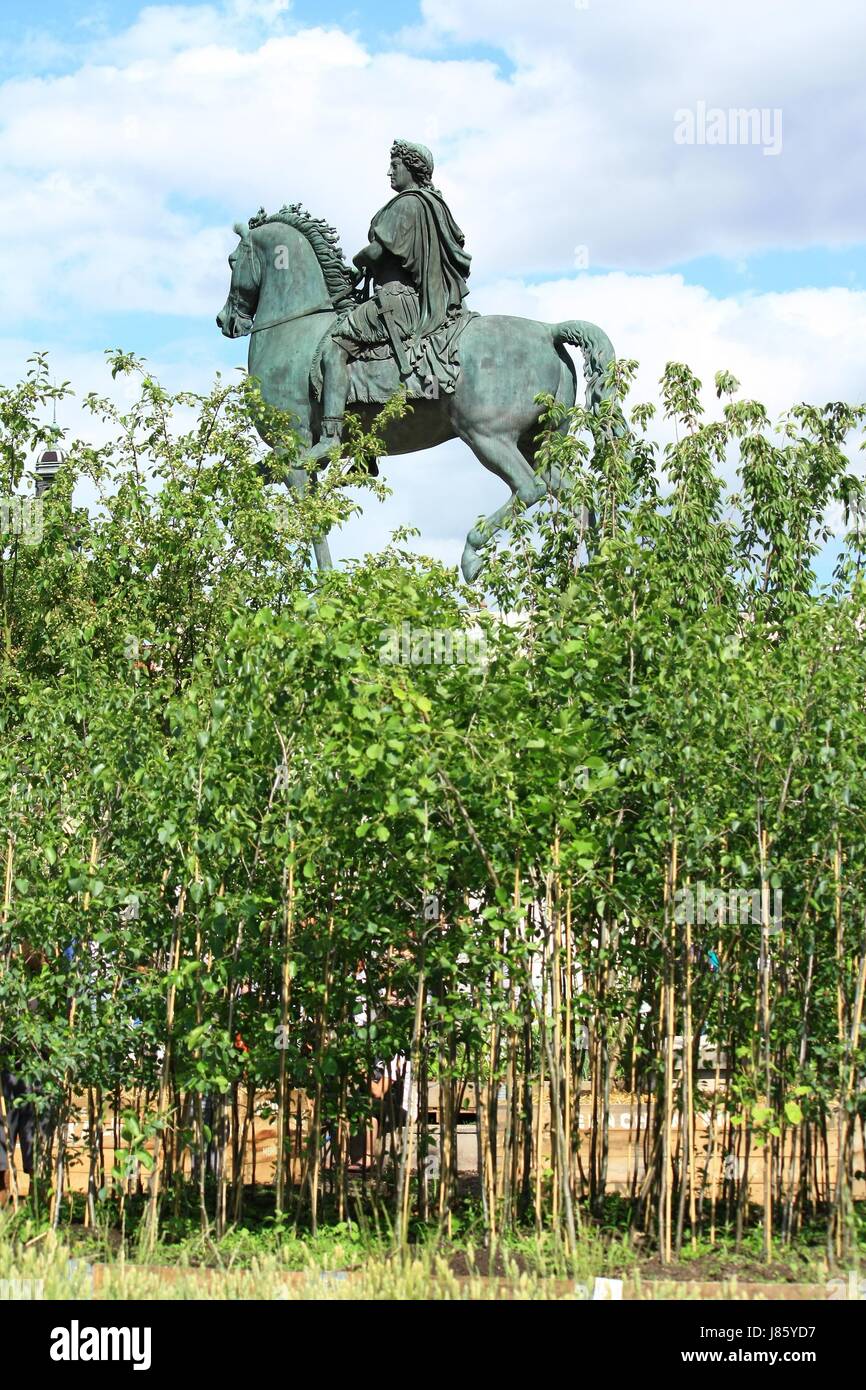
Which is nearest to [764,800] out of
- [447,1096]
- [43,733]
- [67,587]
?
[447,1096]

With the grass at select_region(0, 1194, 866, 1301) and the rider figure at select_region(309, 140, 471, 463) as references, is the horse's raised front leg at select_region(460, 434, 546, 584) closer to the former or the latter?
the rider figure at select_region(309, 140, 471, 463)

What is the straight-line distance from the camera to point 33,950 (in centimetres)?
863

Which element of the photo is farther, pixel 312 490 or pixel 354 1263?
pixel 312 490

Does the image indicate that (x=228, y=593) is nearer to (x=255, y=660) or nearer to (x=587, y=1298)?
(x=255, y=660)

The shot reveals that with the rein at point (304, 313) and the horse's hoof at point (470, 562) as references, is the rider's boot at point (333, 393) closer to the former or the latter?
the rein at point (304, 313)

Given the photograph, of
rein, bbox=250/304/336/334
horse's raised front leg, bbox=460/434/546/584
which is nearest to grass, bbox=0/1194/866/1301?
horse's raised front leg, bbox=460/434/546/584

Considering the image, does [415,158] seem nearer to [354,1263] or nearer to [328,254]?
[328,254]

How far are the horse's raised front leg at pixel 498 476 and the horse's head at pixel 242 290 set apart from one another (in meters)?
2.66

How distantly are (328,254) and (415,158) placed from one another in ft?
4.30

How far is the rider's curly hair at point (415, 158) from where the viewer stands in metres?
14.4

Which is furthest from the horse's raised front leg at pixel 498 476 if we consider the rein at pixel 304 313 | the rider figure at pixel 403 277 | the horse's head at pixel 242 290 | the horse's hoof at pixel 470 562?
the horse's head at pixel 242 290

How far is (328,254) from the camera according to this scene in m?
15.3

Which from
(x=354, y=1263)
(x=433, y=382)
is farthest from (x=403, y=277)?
(x=354, y=1263)

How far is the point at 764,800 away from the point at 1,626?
5734 millimetres
